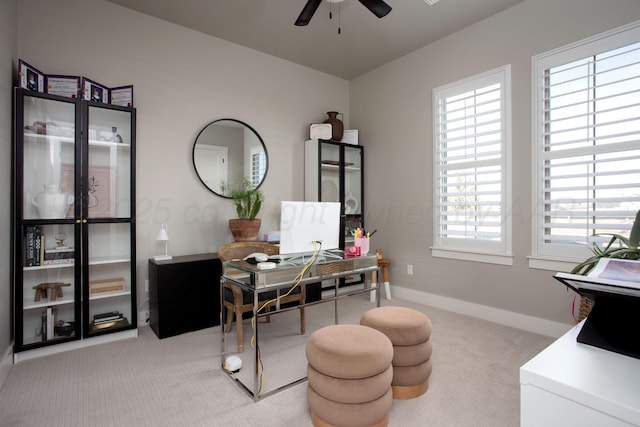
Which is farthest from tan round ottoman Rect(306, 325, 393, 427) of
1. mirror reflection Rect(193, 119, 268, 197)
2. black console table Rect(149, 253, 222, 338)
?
mirror reflection Rect(193, 119, 268, 197)

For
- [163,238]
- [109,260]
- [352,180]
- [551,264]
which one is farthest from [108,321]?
[551,264]

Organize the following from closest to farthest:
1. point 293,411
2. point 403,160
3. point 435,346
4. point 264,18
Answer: point 293,411 → point 435,346 → point 264,18 → point 403,160

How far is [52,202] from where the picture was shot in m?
2.51

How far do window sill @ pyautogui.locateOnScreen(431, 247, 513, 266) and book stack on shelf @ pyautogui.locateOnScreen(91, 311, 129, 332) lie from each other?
321cm

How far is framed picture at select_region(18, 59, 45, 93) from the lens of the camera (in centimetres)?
235

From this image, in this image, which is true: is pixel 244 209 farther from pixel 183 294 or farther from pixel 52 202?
pixel 52 202

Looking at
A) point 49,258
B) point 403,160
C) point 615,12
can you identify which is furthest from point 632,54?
point 49,258

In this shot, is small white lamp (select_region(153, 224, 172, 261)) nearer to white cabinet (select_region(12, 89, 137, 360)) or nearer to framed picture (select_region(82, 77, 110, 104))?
white cabinet (select_region(12, 89, 137, 360))

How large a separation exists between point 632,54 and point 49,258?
476 centimetres

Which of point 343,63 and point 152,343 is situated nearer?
point 152,343

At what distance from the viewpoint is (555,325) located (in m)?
2.78

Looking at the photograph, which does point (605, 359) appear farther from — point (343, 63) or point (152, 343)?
point (343, 63)

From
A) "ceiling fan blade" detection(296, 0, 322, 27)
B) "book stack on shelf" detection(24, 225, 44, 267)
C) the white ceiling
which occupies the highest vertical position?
the white ceiling

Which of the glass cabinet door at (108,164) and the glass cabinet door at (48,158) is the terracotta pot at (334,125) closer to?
the glass cabinet door at (108,164)
